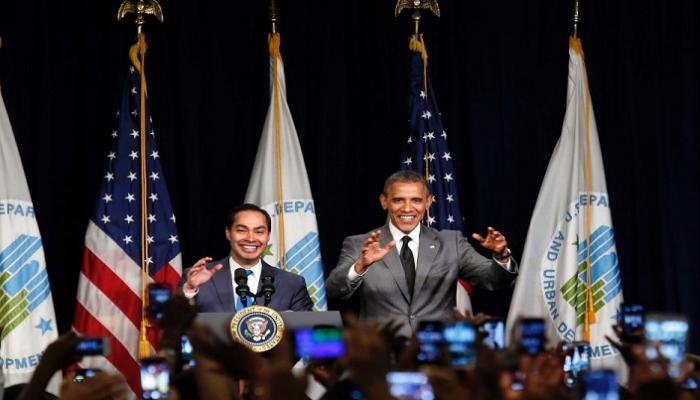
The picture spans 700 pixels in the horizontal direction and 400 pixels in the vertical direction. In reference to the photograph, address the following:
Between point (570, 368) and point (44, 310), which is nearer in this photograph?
point (570, 368)

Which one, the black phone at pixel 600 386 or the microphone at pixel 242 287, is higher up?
the microphone at pixel 242 287

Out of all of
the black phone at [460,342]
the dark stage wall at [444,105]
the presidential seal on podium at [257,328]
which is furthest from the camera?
the dark stage wall at [444,105]

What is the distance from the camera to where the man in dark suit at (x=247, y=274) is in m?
5.28

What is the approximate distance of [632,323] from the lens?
2.96 metres

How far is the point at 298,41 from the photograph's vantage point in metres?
7.57

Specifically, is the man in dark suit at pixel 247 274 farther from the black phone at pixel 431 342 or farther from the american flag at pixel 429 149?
the black phone at pixel 431 342

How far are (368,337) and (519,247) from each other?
5.43 meters

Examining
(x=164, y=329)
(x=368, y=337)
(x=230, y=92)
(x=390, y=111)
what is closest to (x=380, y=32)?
(x=390, y=111)

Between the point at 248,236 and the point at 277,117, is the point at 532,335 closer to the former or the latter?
the point at 248,236

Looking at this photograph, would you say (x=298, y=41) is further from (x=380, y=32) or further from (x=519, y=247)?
(x=519, y=247)

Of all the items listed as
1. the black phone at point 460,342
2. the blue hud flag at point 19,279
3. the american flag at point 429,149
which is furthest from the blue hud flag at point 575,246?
the black phone at point 460,342

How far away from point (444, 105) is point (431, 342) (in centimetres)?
498

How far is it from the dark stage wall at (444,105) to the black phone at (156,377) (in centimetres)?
452

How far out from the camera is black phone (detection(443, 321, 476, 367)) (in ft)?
8.24
